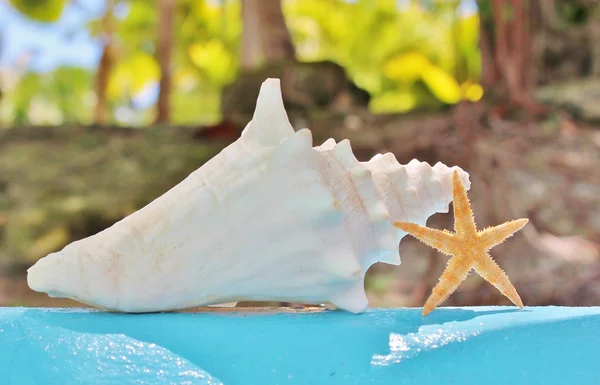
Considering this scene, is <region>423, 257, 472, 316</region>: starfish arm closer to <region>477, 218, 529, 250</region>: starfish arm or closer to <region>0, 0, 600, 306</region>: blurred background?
<region>477, 218, 529, 250</region>: starfish arm

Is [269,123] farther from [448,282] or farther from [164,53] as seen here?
[164,53]

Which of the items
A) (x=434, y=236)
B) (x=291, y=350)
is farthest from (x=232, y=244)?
(x=434, y=236)

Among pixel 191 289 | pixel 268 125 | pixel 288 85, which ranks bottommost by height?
pixel 191 289

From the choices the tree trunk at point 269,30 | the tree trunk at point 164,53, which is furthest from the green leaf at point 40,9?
the tree trunk at point 269,30

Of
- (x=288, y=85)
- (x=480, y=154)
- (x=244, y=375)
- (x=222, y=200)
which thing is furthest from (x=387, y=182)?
(x=288, y=85)

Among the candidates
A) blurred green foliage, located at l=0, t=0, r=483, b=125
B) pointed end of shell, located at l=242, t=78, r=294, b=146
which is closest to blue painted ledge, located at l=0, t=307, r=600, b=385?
pointed end of shell, located at l=242, t=78, r=294, b=146

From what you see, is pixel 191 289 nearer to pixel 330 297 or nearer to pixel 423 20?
pixel 330 297
